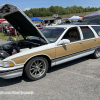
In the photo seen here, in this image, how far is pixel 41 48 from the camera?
3.39m

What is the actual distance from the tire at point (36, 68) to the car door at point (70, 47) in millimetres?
515

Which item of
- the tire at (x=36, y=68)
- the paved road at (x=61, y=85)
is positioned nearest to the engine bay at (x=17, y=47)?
the tire at (x=36, y=68)

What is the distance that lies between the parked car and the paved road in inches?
13.4

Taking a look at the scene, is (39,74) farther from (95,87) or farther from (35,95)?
(95,87)

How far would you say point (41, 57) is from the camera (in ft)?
11.2

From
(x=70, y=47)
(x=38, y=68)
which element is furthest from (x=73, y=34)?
(x=38, y=68)

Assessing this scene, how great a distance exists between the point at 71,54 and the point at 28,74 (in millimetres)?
1683

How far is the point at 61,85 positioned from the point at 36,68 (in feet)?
2.84

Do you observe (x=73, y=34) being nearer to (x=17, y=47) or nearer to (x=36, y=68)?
(x=36, y=68)

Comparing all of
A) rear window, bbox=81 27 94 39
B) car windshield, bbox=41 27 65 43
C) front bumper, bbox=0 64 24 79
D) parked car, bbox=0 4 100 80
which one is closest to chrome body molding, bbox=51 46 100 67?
parked car, bbox=0 4 100 80

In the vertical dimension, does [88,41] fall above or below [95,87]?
above

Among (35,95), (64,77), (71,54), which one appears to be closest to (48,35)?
(71,54)

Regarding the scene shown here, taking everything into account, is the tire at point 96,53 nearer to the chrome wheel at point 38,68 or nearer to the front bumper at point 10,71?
the chrome wheel at point 38,68

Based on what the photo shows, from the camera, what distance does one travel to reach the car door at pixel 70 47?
378cm
